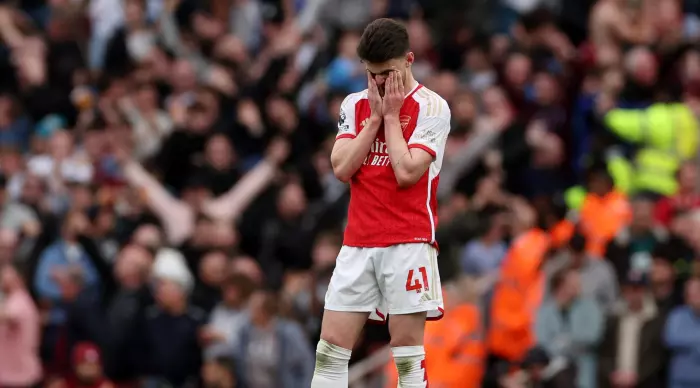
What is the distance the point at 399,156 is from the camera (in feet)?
32.6

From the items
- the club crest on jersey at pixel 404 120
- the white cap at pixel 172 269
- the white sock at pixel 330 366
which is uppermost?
the club crest on jersey at pixel 404 120

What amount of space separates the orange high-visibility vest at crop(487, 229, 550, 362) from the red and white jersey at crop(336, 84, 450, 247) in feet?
22.8

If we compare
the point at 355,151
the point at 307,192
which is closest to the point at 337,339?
the point at 355,151

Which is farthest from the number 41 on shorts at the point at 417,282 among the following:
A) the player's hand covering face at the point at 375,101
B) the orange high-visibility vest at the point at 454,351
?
the orange high-visibility vest at the point at 454,351

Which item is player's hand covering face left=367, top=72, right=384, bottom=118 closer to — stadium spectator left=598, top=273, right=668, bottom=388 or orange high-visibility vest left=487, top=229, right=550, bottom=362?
stadium spectator left=598, top=273, right=668, bottom=388

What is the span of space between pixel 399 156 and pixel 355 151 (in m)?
0.29

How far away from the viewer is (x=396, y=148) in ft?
32.7

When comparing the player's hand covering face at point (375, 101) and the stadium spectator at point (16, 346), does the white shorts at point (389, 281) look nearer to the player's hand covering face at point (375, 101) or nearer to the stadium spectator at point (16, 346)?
the player's hand covering face at point (375, 101)

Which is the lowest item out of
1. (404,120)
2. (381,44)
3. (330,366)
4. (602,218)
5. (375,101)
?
(330,366)

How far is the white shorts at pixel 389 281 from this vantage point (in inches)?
398

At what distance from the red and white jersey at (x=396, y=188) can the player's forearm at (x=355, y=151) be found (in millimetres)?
114

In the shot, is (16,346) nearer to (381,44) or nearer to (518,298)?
(518,298)

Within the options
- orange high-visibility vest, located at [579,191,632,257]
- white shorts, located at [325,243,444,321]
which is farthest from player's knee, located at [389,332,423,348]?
orange high-visibility vest, located at [579,191,632,257]

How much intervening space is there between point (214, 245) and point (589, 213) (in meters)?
4.23
